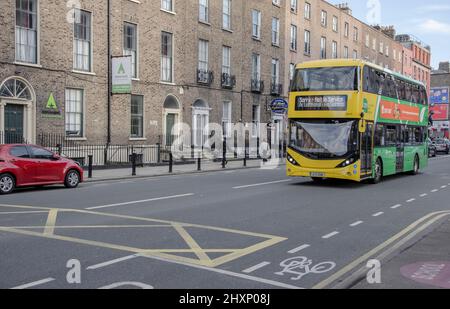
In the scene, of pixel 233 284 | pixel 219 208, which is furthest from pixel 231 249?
pixel 219 208

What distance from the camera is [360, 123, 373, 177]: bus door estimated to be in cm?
1703

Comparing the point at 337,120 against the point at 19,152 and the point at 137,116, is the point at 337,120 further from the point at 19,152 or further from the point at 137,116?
the point at 137,116

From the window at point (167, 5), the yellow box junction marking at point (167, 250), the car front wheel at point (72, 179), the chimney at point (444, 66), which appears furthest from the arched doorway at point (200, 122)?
the chimney at point (444, 66)

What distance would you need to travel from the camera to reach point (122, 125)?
26953 mm

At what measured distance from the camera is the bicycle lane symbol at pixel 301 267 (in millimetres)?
6371

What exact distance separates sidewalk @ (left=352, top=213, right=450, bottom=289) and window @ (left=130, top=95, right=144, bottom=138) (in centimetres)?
2115

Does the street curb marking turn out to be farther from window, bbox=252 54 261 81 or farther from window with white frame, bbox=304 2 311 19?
window with white frame, bbox=304 2 311 19

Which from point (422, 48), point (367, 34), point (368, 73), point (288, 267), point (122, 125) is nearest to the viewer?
point (288, 267)

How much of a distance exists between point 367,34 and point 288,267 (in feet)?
186

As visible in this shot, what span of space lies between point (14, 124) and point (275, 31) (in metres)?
24.5

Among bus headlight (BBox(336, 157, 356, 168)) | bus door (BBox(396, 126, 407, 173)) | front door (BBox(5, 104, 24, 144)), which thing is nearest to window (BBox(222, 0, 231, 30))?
front door (BBox(5, 104, 24, 144))

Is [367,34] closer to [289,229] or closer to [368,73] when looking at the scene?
[368,73]

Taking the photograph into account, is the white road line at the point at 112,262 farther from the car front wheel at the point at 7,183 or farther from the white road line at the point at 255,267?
the car front wheel at the point at 7,183

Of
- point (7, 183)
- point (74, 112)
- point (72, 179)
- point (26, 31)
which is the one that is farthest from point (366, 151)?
point (26, 31)
